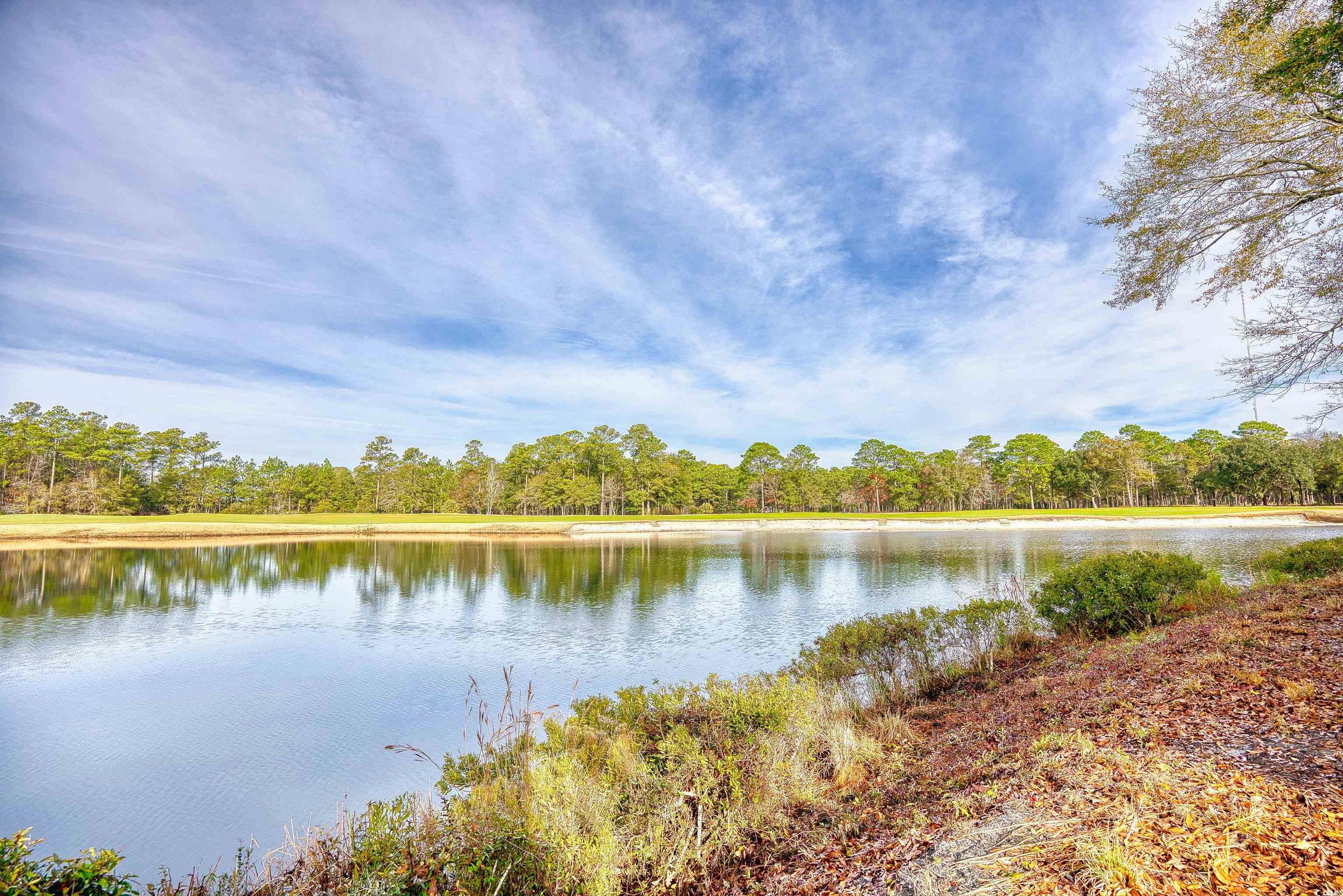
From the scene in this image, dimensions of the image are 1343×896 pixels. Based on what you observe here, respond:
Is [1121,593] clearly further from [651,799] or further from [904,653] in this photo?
[651,799]

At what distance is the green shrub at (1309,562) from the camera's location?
34.7 feet

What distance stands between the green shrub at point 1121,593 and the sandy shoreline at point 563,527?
45.0 meters

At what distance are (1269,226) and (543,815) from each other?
13.5m

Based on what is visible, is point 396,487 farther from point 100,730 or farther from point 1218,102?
point 1218,102

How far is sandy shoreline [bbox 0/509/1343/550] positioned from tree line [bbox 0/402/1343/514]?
58.2 feet

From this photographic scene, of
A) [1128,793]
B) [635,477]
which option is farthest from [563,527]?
[1128,793]

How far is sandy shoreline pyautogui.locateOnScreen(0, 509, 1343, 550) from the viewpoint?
147 feet

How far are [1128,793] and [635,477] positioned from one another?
77.3m

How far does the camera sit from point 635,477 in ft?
263

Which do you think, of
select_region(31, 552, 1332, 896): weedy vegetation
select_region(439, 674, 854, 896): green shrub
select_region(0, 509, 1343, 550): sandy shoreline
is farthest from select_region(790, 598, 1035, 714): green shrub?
select_region(0, 509, 1343, 550): sandy shoreline

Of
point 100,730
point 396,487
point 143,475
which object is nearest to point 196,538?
point 396,487

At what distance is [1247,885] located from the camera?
2.54m

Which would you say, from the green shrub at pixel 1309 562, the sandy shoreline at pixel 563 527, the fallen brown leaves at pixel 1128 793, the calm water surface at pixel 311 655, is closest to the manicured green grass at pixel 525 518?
the sandy shoreline at pixel 563 527

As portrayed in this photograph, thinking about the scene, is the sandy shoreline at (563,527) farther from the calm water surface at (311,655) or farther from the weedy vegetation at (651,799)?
the weedy vegetation at (651,799)
